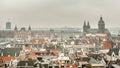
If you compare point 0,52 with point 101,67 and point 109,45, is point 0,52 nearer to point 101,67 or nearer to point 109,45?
point 101,67

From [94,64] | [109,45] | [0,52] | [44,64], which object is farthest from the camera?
[109,45]

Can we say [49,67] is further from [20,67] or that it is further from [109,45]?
[109,45]

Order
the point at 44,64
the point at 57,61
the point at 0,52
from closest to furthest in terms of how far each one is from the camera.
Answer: the point at 44,64 → the point at 57,61 → the point at 0,52

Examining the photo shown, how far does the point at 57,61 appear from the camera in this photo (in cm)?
6381

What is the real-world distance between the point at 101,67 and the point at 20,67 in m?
14.4

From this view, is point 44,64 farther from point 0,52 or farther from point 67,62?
point 0,52

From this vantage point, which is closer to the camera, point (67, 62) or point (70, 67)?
point (70, 67)

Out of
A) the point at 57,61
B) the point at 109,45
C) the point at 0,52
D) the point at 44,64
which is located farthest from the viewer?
the point at 109,45

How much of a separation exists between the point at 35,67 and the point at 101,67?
11907 mm

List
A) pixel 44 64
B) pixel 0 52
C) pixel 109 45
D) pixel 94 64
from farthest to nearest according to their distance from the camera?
pixel 109 45
pixel 0 52
pixel 94 64
pixel 44 64

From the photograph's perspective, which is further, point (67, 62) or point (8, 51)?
point (8, 51)

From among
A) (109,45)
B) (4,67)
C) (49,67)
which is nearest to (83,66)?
(49,67)

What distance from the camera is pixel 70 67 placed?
57.2m

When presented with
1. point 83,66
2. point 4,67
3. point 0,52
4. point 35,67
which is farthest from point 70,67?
→ point 0,52
